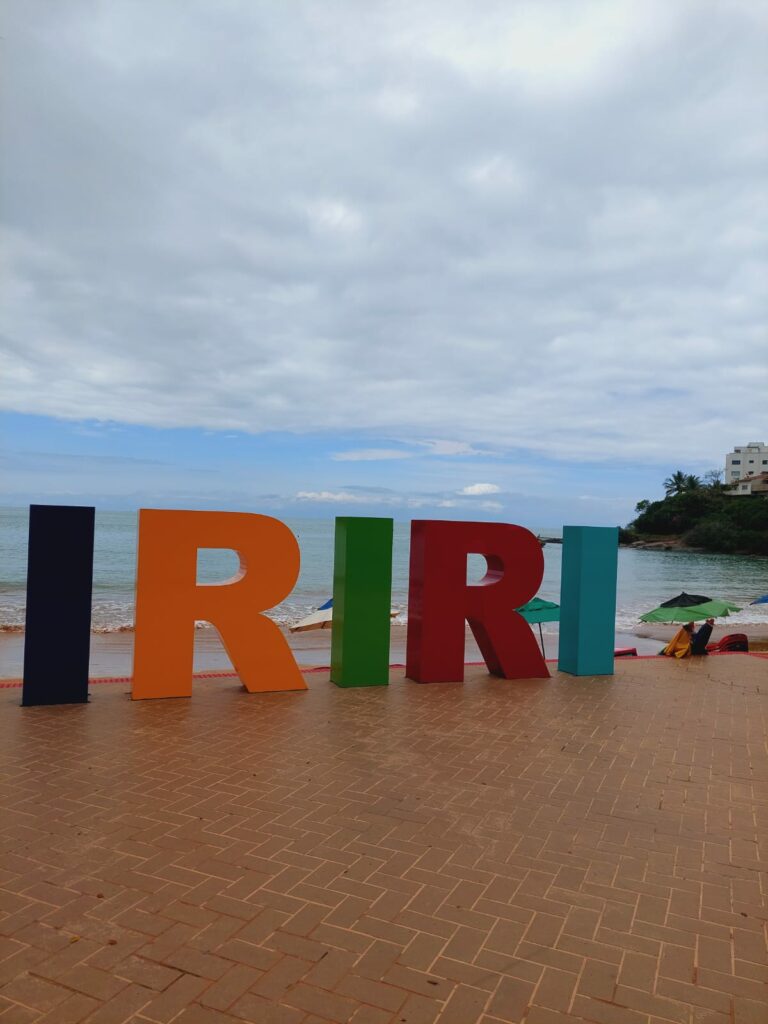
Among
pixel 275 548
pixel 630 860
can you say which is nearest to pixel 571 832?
pixel 630 860

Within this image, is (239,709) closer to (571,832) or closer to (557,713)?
(557,713)

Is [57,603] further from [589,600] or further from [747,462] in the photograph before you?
[747,462]

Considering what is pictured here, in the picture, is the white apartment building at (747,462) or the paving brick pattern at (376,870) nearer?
the paving brick pattern at (376,870)

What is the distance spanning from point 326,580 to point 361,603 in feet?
110

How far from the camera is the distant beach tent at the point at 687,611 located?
542 inches

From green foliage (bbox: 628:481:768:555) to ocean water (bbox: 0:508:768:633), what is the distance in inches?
120

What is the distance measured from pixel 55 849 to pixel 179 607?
4619mm

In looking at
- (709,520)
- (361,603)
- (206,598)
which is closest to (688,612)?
(361,603)

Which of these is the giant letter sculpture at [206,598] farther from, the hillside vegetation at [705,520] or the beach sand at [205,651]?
the hillside vegetation at [705,520]

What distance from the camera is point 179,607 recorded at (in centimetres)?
952

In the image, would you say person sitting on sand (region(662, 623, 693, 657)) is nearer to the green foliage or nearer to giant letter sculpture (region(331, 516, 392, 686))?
giant letter sculpture (region(331, 516, 392, 686))

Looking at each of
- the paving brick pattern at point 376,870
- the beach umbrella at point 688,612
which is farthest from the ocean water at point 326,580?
the paving brick pattern at point 376,870

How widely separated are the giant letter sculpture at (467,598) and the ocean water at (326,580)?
44.3 ft

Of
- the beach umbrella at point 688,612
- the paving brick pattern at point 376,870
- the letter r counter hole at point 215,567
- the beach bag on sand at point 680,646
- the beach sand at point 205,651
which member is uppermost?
the beach umbrella at point 688,612
